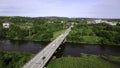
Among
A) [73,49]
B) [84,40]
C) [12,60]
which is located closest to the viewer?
[12,60]

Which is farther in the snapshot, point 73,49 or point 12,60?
point 73,49

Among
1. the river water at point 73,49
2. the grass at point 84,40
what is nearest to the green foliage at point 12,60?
the river water at point 73,49

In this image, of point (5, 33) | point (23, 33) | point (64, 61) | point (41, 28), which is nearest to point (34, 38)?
point (23, 33)

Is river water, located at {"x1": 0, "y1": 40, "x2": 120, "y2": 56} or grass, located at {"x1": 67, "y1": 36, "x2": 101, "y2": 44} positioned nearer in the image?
river water, located at {"x1": 0, "y1": 40, "x2": 120, "y2": 56}

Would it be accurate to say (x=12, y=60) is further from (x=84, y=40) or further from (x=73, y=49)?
(x=84, y=40)

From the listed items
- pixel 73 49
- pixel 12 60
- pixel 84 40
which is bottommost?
pixel 73 49

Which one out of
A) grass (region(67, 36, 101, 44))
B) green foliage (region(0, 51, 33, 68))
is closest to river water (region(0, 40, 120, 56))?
grass (region(67, 36, 101, 44))

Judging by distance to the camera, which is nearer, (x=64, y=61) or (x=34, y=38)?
(x=64, y=61)

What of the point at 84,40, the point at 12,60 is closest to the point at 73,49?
the point at 84,40

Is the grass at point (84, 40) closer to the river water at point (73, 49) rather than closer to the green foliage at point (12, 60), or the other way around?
the river water at point (73, 49)

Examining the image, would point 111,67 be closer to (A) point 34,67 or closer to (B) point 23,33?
(A) point 34,67

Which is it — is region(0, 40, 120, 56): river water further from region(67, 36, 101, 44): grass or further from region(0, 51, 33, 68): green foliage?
region(0, 51, 33, 68): green foliage
